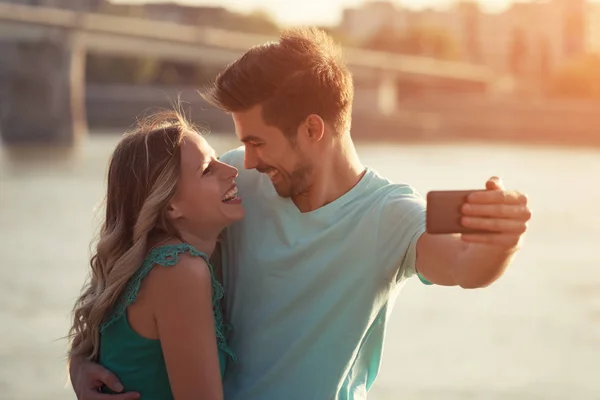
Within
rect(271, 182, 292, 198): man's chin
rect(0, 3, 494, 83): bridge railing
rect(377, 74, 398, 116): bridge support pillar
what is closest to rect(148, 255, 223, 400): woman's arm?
rect(271, 182, 292, 198): man's chin

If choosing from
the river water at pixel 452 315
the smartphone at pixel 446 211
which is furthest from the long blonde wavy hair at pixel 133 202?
the smartphone at pixel 446 211

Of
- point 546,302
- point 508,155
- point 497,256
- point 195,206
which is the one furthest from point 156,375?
point 508,155

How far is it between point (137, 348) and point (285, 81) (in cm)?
62

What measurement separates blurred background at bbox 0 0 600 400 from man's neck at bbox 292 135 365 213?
23.2 inches

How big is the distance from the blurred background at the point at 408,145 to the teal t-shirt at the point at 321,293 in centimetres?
57

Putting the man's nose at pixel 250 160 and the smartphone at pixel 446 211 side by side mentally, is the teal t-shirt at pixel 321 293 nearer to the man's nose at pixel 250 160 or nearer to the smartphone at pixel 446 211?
the man's nose at pixel 250 160

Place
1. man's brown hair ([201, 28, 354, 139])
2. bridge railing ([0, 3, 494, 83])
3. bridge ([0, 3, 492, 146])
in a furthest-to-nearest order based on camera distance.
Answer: bridge ([0, 3, 492, 146]), bridge railing ([0, 3, 494, 83]), man's brown hair ([201, 28, 354, 139])

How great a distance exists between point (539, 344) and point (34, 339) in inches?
143

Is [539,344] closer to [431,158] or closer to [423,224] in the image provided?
[423,224]

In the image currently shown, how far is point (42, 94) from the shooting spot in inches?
1242

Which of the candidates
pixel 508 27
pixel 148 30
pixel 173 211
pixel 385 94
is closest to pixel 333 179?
pixel 173 211

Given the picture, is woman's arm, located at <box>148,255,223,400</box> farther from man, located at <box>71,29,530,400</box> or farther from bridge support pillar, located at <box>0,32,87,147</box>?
bridge support pillar, located at <box>0,32,87,147</box>

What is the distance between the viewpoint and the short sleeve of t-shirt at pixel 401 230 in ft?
6.69

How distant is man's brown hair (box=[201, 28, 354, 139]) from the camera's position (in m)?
2.28
